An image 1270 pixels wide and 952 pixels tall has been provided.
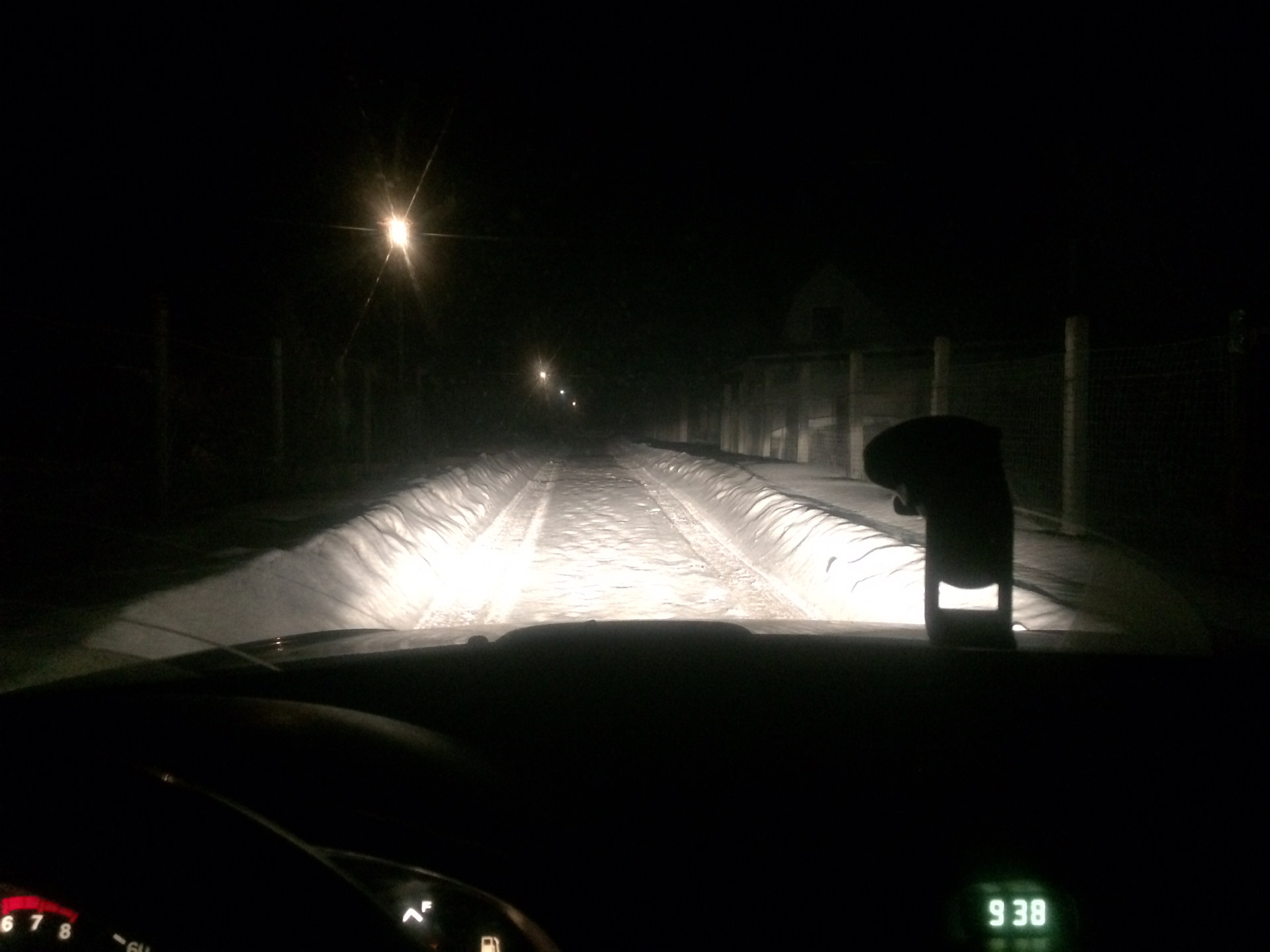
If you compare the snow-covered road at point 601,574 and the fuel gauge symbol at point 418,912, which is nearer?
the fuel gauge symbol at point 418,912

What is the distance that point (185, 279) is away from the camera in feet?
66.0

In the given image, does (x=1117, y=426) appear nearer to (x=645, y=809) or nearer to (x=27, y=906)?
(x=645, y=809)

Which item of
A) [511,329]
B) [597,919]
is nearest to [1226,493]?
[597,919]

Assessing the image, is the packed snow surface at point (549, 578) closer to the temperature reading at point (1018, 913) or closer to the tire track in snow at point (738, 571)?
the tire track in snow at point (738, 571)

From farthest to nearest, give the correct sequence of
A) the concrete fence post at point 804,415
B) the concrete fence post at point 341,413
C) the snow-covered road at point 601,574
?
the concrete fence post at point 804,415
the concrete fence post at point 341,413
the snow-covered road at point 601,574

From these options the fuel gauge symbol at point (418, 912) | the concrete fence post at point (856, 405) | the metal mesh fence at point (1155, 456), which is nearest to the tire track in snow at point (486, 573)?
the fuel gauge symbol at point (418, 912)

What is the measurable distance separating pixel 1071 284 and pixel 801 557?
2237 cm

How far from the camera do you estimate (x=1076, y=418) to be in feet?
32.2

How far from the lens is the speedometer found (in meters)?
1.34

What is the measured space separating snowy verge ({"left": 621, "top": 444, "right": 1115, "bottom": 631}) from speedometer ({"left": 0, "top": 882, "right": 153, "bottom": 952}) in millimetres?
2682

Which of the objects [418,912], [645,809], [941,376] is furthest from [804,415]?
[418,912]

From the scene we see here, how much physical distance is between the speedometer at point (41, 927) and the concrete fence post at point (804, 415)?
71.2 ft

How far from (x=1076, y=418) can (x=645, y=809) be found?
29.8 feet

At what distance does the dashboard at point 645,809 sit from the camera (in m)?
1.31
